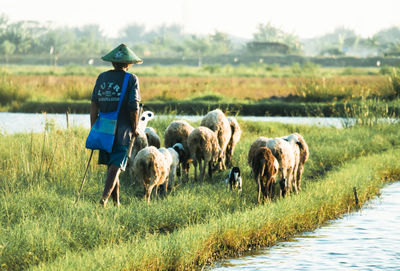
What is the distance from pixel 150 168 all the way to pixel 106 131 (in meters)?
1.01

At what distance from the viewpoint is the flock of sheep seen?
8.05 meters

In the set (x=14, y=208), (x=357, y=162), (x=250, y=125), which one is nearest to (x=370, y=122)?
(x=250, y=125)

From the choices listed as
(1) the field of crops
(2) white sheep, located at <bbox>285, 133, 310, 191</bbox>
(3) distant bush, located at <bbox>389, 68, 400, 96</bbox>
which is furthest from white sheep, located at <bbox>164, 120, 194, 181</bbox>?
(3) distant bush, located at <bbox>389, 68, 400, 96</bbox>

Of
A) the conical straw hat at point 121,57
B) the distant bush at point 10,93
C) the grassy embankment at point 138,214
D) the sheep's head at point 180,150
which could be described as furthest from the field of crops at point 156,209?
the distant bush at point 10,93

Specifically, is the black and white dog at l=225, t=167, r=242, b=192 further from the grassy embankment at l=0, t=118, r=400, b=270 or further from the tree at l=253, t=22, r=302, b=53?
the tree at l=253, t=22, r=302, b=53

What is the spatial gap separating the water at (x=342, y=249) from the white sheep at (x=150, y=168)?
1798 mm

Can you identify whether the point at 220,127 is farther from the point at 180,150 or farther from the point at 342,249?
the point at 342,249

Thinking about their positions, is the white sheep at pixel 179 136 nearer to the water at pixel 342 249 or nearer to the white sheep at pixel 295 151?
the white sheep at pixel 295 151

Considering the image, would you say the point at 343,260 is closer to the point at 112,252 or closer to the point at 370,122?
the point at 112,252

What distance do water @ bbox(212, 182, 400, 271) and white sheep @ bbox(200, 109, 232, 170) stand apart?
106 inches

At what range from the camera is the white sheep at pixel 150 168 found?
7.88m

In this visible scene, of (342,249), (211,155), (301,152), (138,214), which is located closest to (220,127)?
(211,155)

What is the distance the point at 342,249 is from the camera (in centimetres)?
693

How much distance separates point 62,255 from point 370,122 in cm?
1181
